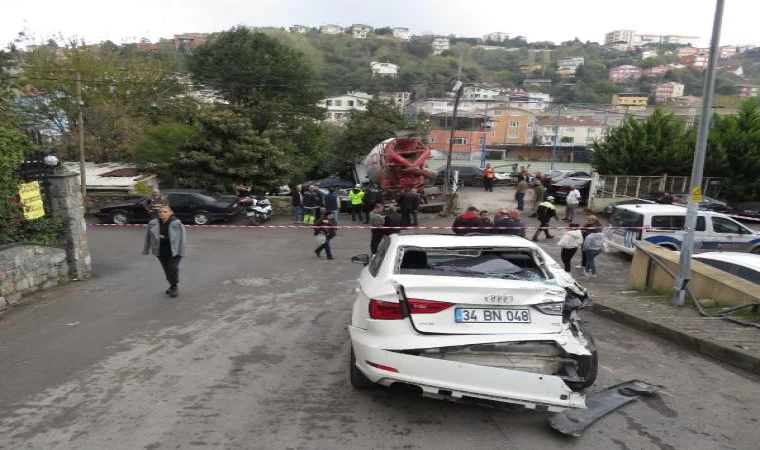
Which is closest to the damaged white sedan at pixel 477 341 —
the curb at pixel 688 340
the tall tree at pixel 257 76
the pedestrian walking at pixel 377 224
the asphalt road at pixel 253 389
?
the asphalt road at pixel 253 389

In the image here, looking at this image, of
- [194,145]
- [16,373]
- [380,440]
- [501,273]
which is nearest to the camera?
[380,440]

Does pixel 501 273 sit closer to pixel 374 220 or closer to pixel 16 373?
pixel 16 373

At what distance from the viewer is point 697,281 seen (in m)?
8.87

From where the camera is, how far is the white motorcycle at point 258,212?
65.8 ft

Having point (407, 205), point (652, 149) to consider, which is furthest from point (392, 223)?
point (652, 149)

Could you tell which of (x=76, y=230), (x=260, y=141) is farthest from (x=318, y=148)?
(x=76, y=230)

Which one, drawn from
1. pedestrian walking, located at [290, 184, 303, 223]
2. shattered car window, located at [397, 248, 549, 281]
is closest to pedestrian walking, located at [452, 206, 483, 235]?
shattered car window, located at [397, 248, 549, 281]

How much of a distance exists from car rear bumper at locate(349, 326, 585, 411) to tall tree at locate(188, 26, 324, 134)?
30.0 meters

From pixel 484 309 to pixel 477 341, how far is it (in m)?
0.27

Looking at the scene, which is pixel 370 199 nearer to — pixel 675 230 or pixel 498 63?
pixel 675 230

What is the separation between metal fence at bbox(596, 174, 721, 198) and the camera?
24061 mm

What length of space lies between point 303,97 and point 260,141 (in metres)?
13.1

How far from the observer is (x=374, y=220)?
12500 millimetres

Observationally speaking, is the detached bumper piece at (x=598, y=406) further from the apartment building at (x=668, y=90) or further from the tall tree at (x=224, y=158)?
the apartment building at (x=668, y=90)
